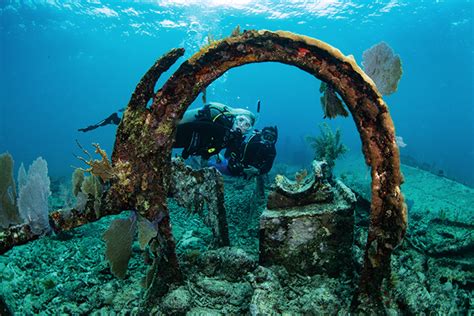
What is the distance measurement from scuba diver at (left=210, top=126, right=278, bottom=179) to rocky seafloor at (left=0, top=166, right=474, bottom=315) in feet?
5.40

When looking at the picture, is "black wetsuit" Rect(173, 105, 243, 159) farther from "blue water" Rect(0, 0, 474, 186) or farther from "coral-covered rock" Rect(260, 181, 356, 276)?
"blue water" Rect(0, 0, 474, 186)

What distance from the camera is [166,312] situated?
261 centimetres

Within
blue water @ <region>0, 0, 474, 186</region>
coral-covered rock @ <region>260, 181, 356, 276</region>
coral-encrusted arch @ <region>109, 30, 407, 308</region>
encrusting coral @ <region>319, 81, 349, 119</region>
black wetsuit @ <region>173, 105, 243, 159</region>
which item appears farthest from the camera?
blue water @ <region>0, 0, 474, 186</region>

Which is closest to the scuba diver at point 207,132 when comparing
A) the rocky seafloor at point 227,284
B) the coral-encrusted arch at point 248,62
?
the rocky seafloor at point 227,284

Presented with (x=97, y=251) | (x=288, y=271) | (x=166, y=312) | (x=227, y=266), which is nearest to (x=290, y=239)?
(x=288, y=271)

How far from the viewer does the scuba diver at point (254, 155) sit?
5.11 metres

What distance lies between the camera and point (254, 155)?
5.14 meters

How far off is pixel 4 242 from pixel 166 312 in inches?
62.9

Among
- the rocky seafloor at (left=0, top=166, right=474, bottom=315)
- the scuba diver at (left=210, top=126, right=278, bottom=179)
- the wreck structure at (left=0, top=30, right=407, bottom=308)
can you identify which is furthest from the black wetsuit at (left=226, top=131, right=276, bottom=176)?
the wreck structure at (left=0, top=30, right=407, bottom=308)

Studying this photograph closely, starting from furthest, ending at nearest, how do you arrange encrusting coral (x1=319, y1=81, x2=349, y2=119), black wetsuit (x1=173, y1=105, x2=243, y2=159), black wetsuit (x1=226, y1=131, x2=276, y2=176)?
black wetsuit (x1=226, y1=131, x2=276, y2=176) → black wetsuit (x1=173, y1=105, x2=243, y2=159) → encrusting coral (x1=319, y1=81, x2=349, y2=119)

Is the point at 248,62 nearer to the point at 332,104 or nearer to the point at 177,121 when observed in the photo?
the point at 177,121

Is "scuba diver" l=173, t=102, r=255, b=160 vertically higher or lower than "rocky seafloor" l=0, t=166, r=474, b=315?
higher

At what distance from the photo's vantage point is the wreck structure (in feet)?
7.44

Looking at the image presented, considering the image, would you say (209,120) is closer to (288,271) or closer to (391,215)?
(288,271)
